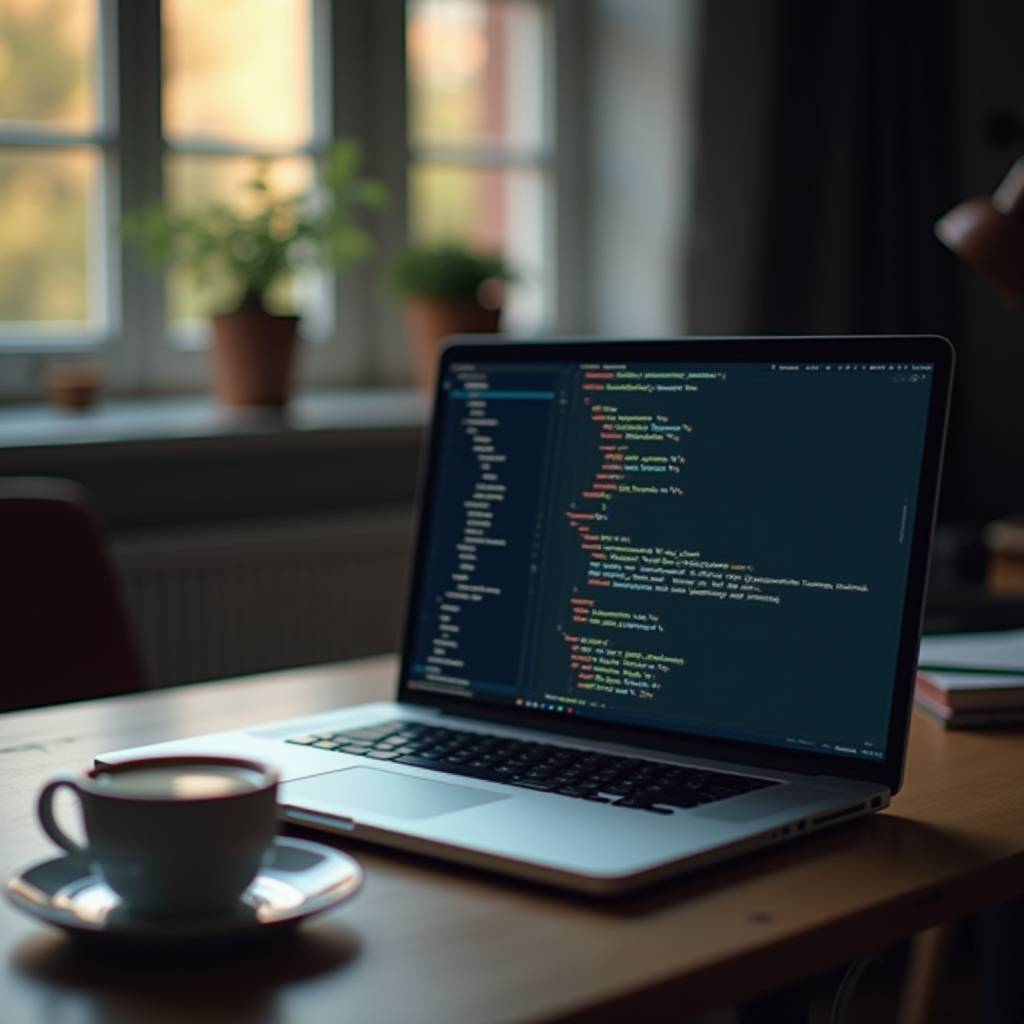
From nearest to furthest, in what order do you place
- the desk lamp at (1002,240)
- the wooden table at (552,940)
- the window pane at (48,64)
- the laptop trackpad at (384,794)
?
the wooden table at (552,940) < the laptop trackpad at (384,794) < the desk lamp at (1002,240) < the window pane at (48,64)

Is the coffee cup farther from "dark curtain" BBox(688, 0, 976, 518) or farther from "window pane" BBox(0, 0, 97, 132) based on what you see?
"dark curtain" BBox(688, 0, 976, 518)

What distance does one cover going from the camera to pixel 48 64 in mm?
2656

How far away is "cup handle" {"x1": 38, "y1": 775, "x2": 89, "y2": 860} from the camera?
79 cm

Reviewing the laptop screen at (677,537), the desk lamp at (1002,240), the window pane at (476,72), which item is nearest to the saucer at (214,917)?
the laptop screen at (677,537)

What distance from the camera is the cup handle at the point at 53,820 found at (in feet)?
2.60

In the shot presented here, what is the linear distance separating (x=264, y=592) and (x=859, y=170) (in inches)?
54.6

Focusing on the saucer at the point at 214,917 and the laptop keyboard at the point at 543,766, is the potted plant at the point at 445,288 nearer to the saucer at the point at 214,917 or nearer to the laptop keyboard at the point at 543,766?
the laptop keyboard at the point at 543,766

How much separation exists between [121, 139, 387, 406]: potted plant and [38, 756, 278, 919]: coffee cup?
1.88m

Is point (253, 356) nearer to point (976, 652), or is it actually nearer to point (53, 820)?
point (976, 652)

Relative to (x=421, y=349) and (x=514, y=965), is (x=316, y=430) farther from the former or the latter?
(x=514, y=965)

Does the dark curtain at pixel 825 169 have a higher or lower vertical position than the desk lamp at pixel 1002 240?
higher

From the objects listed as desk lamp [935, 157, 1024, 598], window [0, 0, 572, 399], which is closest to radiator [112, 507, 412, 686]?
window [0, 0, 572, 399]

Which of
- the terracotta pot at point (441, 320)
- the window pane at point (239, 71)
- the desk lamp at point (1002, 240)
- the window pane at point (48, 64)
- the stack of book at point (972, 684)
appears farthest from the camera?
the terracotta pot at point (441, 320)

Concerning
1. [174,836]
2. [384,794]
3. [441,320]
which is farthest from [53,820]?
[441,320]
